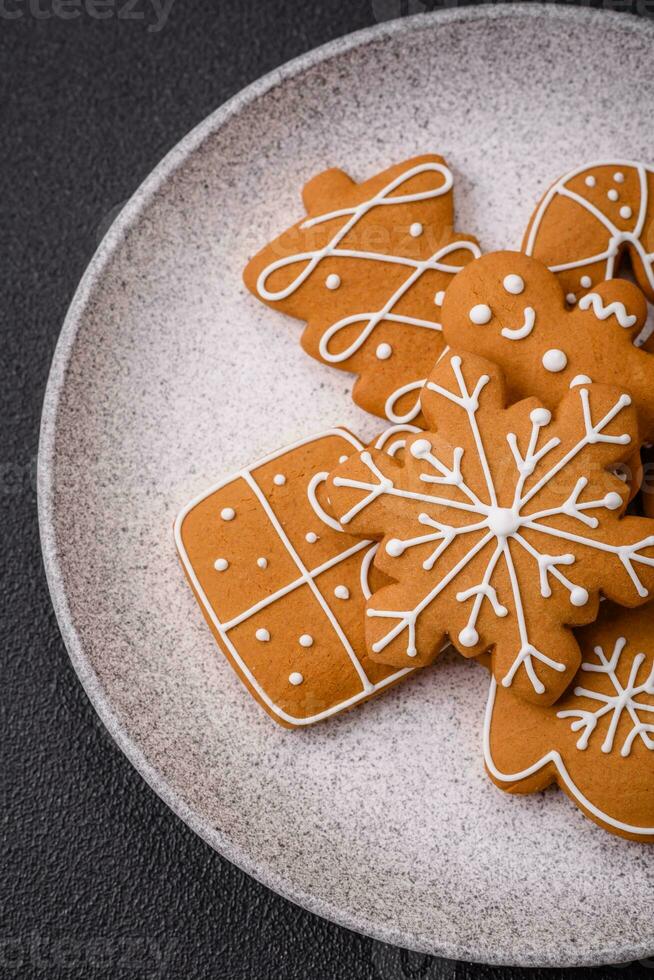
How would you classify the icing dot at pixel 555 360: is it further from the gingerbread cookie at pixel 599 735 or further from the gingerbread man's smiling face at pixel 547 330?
the gingerbread cookie at pixel 599 735

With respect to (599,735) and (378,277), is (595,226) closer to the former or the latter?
(378,277)

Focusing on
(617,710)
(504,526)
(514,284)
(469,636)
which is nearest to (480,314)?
(514,284)

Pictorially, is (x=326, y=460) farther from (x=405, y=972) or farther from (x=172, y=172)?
(x=405, y=972)

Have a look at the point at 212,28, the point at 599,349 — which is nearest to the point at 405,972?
the point at 599,349

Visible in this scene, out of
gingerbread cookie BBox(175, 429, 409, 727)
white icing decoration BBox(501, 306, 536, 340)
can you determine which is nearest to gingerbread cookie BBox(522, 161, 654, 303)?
white icing decoration BBox(501, 306, 536, 340)

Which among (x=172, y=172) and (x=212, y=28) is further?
(x=212, y=28)

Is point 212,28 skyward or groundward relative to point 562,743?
skyward
